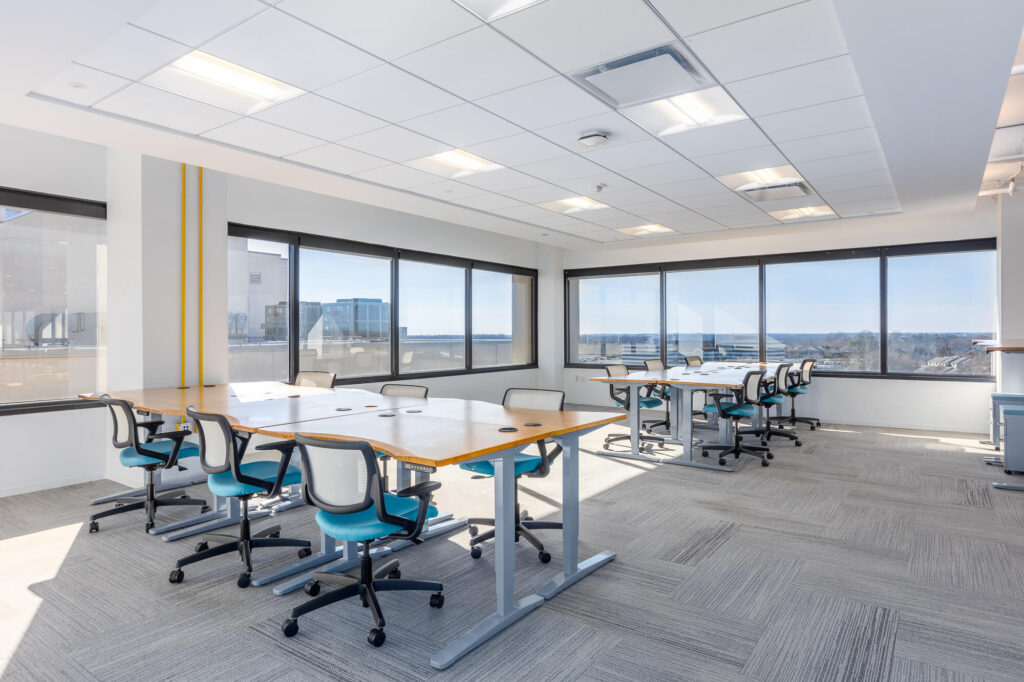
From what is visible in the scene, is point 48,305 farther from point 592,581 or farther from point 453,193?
point 592,581

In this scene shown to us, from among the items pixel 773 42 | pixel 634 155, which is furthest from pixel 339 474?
pixel 634 155

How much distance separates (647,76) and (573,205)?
3.23 metres

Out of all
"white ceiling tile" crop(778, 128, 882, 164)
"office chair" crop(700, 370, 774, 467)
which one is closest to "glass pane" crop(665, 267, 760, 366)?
"office chair" crop(700, 370, 774, 467)

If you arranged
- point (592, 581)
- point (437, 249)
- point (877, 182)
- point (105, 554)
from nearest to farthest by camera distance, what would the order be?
point (592, 581) < point (105, 554) < point (877, 182) < point (437, 249)

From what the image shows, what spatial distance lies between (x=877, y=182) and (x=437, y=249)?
5239 millimetres

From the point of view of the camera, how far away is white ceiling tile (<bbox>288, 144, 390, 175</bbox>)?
4.40 meters

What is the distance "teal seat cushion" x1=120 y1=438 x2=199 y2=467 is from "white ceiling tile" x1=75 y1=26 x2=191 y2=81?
7.35ft

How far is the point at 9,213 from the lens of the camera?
461 centimetres

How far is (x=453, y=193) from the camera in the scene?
228 inches

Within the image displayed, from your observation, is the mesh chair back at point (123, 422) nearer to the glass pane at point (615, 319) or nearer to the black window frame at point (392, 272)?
the black window frame at point (392, 272)

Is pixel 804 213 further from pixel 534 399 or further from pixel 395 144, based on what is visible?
pixel 395 144

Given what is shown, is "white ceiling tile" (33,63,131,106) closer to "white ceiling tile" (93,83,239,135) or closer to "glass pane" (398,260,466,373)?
"white ceiling tile" (93,83,239,135)

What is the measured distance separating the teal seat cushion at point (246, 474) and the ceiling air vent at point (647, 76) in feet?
8.99

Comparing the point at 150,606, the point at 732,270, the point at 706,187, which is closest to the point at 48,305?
the point at 150,606
